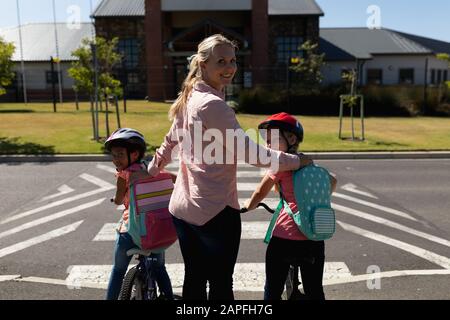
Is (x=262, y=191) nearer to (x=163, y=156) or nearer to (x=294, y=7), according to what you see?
(x=163, y=156)

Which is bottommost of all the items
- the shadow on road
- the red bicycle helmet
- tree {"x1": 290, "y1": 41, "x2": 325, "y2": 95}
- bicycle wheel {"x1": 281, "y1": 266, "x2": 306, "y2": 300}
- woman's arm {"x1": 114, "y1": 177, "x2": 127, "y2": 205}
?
the shadow on road

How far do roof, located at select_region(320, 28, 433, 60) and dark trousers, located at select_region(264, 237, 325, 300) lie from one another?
3956 centimetres

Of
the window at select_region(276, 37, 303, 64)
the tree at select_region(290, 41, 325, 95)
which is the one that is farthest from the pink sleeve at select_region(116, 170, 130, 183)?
the window at select_region(276, 37, 303, 64)

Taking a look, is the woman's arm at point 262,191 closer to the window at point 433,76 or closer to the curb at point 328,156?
the curb at point 328,156

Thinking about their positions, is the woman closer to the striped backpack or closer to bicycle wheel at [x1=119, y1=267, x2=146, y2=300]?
the striped backpack

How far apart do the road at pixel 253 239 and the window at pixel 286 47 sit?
28.6 metres

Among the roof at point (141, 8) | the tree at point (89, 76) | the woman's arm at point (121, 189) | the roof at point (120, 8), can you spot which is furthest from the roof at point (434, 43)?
the woman's arm at point (121, 189)

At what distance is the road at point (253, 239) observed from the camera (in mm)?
4461

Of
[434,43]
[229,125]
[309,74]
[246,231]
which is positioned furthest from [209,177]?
[434,43]

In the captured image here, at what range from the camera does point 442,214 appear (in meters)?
7.11

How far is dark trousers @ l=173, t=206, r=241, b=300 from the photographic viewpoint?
2.58 m

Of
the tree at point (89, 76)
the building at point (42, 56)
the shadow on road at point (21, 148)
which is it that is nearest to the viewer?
the shadow on road at point (21, 148)

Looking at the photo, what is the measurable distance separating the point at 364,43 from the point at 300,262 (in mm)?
44826

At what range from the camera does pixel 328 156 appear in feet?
42.0
